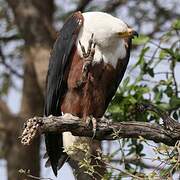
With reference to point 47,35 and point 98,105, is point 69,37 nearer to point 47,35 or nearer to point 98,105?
point 98,105

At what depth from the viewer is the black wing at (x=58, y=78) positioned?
420 cm

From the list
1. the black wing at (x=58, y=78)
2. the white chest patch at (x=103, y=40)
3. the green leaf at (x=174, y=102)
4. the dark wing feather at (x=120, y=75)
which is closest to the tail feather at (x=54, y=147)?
the black wing at (x=58, y=78)

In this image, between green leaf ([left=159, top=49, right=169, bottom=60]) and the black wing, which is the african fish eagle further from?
green leaf ([left=159, top=49, right=169, bottom=60])

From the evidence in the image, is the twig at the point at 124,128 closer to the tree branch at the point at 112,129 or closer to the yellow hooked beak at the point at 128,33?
the tree branch at the point at 112,129

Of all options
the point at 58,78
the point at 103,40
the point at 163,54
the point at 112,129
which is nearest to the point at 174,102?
the point at 163,54

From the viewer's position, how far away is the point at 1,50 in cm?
785

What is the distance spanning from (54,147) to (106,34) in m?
0.78

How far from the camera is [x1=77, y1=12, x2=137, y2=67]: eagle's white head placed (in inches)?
158

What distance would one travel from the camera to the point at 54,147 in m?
4.28

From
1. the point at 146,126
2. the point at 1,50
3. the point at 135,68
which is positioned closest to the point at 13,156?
the point at 1,50

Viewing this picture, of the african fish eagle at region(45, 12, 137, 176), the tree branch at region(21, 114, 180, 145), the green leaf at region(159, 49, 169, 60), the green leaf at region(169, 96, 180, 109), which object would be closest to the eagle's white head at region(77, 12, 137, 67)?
the african fish eagle at region(45, 12, 137, 176)

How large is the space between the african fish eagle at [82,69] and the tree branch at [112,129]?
1.98 feet

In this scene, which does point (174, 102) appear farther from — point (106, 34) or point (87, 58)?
point (87, 58)

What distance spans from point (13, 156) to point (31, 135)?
4590 mm
